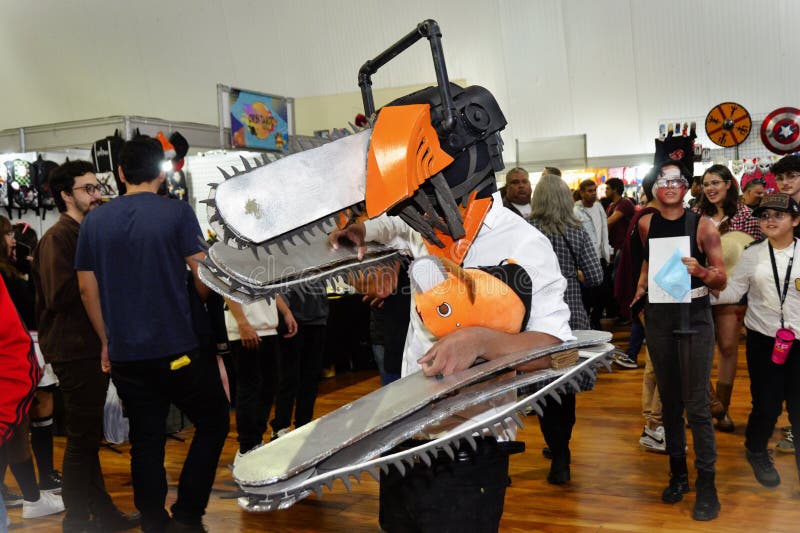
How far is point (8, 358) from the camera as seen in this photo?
5.43 ft

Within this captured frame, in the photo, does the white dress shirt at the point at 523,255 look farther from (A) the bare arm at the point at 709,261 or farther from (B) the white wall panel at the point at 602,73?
(B) the white wall panel at the point at 602,73

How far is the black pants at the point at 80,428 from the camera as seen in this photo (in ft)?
11.2

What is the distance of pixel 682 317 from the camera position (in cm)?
357

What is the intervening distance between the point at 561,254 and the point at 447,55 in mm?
11179

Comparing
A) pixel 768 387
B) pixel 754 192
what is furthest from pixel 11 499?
pixel 754 192

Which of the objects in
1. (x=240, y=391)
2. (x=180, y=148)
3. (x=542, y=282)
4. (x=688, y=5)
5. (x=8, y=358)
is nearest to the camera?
(x=542, y=282)

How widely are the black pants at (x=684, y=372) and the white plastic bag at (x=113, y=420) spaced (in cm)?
348

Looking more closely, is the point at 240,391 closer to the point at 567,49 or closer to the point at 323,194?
the point at 323,194

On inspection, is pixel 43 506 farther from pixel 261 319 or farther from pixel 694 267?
pixel 694 267

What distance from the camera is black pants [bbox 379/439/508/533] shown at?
4.76ft

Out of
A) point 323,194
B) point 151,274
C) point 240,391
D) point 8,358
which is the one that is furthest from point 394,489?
point 240,391

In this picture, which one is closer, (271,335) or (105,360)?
(105,360)

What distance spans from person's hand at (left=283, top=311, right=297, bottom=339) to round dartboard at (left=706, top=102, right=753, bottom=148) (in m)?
8.67

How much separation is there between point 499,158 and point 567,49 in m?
14.0
